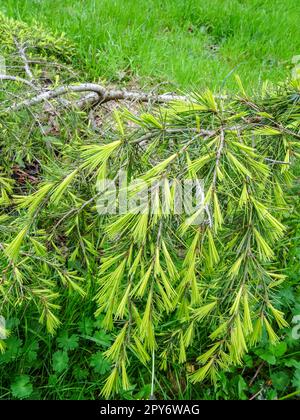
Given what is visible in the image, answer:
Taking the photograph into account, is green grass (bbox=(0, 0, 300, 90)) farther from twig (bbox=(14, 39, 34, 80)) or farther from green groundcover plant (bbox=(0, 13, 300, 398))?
green groundcover plant (bbox=(0, 13, 300, 398))

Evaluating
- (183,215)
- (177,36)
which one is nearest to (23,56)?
(183,215)

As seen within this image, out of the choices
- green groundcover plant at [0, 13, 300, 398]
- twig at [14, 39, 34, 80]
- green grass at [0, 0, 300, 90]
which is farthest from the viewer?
green grass at [0, 0, 300, 90]

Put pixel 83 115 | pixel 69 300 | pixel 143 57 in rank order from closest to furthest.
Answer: pixel 69 300
pixel 83 115
pixel 143 57

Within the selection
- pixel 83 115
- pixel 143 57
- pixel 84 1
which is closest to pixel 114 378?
pixel 83 115

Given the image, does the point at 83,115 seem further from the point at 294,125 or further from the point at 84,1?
the point at 84,1

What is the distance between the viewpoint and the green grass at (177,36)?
3.41 meters

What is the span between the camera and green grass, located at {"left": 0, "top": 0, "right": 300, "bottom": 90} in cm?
341

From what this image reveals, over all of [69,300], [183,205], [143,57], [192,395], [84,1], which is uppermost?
[183,205]

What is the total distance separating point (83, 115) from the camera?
227 cm

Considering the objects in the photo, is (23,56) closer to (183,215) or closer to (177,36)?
(183,215)

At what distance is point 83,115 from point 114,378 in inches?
58.2

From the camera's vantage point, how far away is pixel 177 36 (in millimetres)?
4004

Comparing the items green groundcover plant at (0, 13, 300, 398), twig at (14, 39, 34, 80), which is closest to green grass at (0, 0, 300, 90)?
twig at (14, 39, 34, 80)

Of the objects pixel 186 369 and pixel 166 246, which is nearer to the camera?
pixel 166 246
